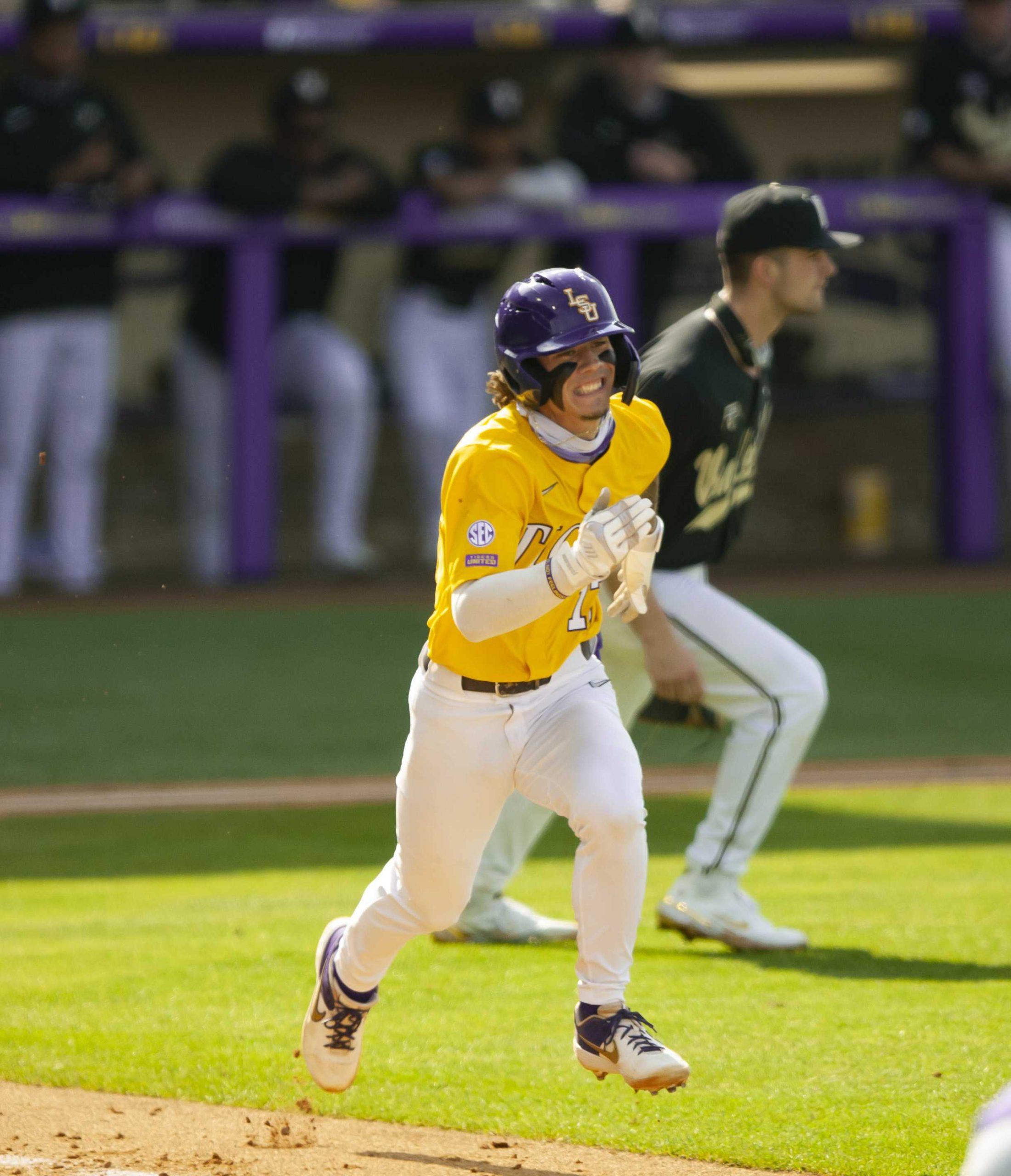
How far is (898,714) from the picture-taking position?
8.16 metres

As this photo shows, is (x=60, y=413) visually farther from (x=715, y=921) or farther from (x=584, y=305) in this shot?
(x=584, y=305)

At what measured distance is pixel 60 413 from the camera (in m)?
10.4

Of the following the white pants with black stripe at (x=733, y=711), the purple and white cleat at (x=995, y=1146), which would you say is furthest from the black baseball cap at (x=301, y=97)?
the purple and white cleat at (x=995, y=1146)

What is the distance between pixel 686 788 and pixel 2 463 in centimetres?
507

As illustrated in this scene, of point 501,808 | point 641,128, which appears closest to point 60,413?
point 641,128

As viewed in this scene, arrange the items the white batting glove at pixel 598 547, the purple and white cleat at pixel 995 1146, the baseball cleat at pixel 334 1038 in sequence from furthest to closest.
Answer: the baseball cleat at pixel 334 1038 < the white batting glove at pixel 598 547 < the purple and white cleat at pixel 995 1146

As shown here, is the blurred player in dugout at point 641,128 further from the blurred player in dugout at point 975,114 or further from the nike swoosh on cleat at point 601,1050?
the nike swoosh on cleat at point 601,1050

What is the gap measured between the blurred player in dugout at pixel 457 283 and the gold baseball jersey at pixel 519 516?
24.0 feet

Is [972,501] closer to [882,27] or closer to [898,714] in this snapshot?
[882,27]

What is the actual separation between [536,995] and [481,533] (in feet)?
4.70

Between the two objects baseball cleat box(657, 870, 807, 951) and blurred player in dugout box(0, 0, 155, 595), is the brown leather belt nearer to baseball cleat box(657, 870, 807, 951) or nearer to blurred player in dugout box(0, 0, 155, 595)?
baseball cleat box(657, 870, 807, 951)

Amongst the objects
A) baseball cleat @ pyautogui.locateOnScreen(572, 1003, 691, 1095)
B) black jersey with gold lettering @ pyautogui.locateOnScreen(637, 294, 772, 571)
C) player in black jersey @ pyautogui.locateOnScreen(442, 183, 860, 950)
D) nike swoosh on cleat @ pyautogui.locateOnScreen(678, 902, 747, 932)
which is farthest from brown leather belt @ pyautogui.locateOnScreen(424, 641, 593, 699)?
nike swoosh on cleat @ pyautogui.locateOnScreen(678, 902, 747, 932)

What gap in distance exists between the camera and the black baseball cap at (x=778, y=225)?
4969 millimetres

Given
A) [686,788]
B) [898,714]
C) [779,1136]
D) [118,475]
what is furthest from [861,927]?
[118,475]
